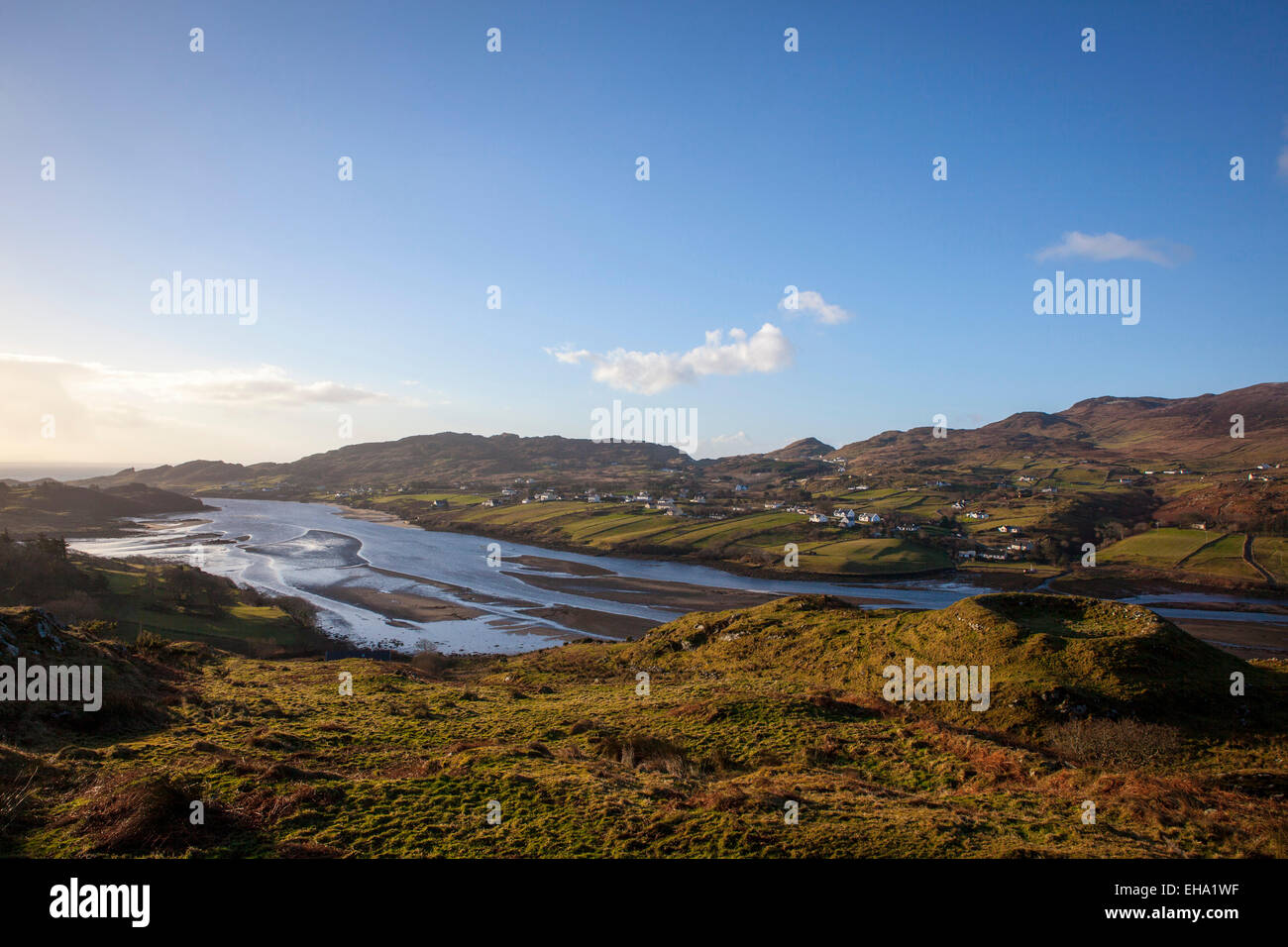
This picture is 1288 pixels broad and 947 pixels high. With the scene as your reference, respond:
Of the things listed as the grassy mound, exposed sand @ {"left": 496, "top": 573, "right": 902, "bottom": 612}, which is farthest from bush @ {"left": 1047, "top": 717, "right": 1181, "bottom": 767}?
exposed sand @ {"left": 496, "top": 573, "right": 902, "bottom": 612}

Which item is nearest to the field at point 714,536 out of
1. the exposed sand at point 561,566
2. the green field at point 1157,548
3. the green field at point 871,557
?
the green field at point 871,557

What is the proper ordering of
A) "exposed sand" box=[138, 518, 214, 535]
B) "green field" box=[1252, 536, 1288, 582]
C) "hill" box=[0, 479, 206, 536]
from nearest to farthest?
1. "green field" box=[1252, 536, 1288, 582]
2. "hill" box=[0, 479, 206, 536]
3. "exposed sand" box=[138, 518, 214, 535]

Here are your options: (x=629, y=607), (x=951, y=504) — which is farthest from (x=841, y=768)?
(x=951, y=504)

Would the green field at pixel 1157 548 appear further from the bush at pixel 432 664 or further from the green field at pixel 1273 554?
the bush at pixel 432 664

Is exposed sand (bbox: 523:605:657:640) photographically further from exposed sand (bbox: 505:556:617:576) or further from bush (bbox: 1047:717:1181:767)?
bush (bbox: 1047:717:1181:767)

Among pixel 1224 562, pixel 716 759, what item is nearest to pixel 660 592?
pixel 716 759
